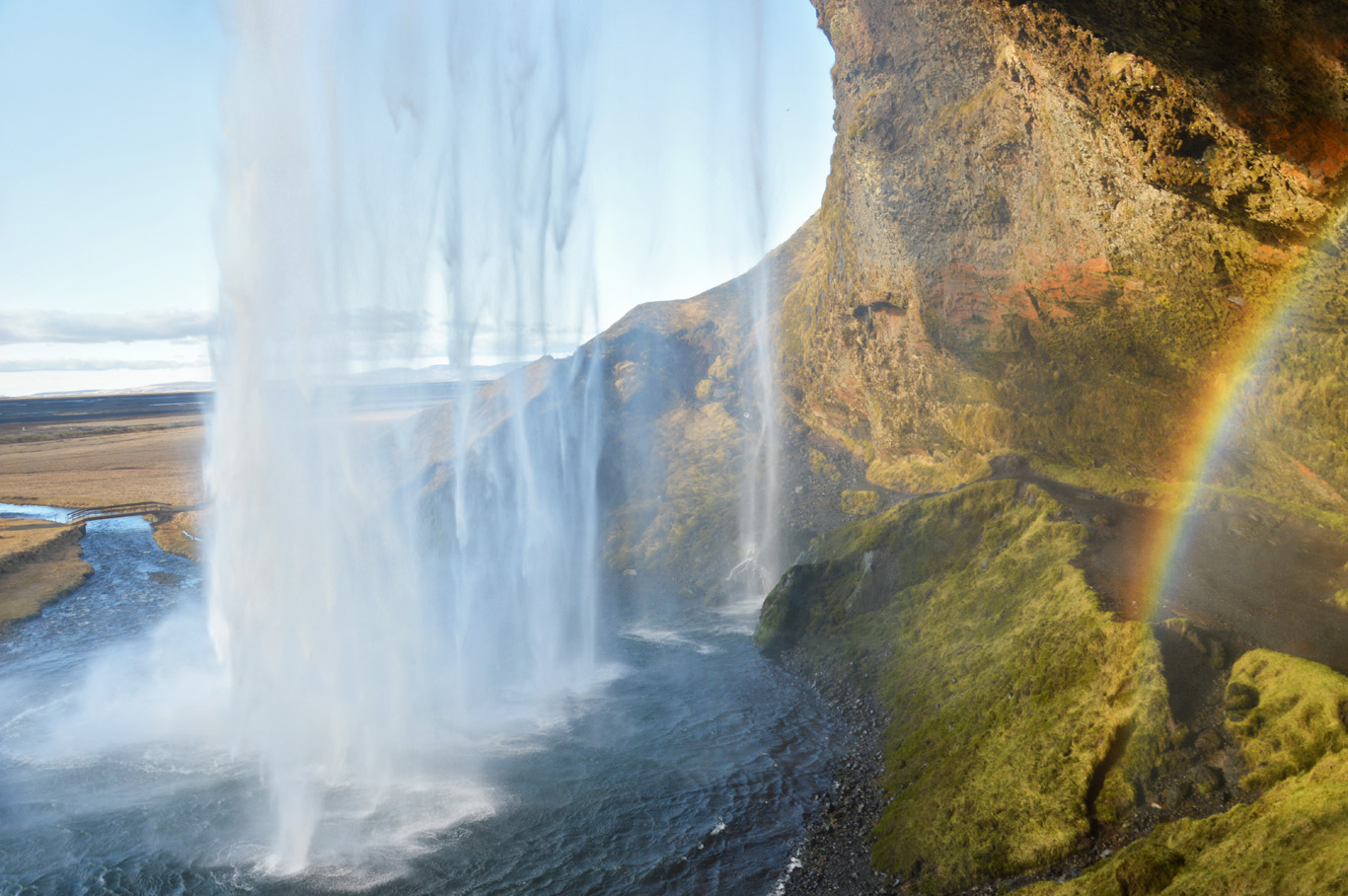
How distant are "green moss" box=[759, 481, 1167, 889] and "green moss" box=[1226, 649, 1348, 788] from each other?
54.3 inches

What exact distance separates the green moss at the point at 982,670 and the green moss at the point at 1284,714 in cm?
138

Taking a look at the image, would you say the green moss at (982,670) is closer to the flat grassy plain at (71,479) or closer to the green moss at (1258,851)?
the green moss at (1258,851)

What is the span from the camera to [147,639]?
115ft

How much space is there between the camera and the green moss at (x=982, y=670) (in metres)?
14.2

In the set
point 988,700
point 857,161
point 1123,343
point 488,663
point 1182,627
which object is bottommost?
point 488,663

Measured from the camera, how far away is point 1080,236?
77.6 feet

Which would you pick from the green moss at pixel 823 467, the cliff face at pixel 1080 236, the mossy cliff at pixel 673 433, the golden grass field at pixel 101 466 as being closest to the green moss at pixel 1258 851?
the cliff face at pixel 1080 236

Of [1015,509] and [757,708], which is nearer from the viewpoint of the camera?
[757,708]

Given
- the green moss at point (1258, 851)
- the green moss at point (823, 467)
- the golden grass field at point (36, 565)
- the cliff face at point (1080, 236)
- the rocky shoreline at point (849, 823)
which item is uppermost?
the cliff face at point (1080, 236)

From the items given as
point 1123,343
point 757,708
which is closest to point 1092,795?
point 757,708

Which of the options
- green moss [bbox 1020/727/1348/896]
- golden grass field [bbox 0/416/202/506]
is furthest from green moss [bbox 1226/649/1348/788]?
golden grass field [bbox 0/416/202/506]

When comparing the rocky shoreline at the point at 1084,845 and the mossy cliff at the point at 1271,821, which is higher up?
the mossy cliff at the point at 1271,821

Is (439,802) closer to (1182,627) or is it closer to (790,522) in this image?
(1182,627)

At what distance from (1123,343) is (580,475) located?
37.9 m
